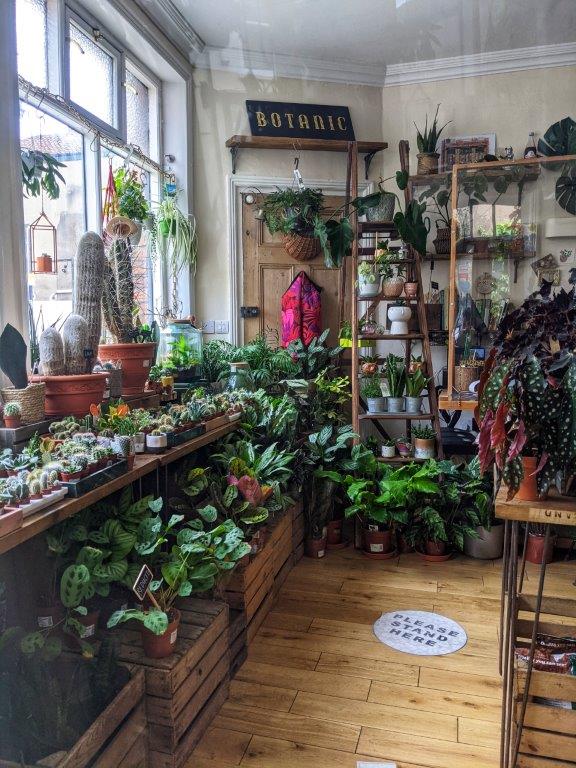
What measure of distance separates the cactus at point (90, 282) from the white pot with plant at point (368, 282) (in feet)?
6.06

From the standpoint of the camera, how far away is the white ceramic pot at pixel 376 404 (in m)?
3.62

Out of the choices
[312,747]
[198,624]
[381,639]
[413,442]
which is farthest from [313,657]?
[413,442]

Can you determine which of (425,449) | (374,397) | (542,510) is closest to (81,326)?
(542,510)

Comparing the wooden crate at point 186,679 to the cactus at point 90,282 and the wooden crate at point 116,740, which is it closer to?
the wooden crate at point 116,740

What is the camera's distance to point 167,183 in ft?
11.9

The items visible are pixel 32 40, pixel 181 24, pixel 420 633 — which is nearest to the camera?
pixel 420 633

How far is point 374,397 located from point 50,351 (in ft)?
6.68

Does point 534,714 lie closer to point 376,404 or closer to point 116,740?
point 116,740

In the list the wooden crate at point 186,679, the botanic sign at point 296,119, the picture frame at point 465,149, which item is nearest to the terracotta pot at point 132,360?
the wooden crate at point 186,679

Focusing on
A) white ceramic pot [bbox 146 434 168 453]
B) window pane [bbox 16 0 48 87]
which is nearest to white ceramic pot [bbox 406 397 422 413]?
white ceramic pot [bbox 146 434 168 453]

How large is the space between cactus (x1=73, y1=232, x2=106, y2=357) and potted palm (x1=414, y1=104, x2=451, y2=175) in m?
2.41

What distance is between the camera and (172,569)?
1.86 m

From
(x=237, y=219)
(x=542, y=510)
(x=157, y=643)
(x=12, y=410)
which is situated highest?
(x=237, y=219)

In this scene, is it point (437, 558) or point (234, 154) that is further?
point (234, 154)
